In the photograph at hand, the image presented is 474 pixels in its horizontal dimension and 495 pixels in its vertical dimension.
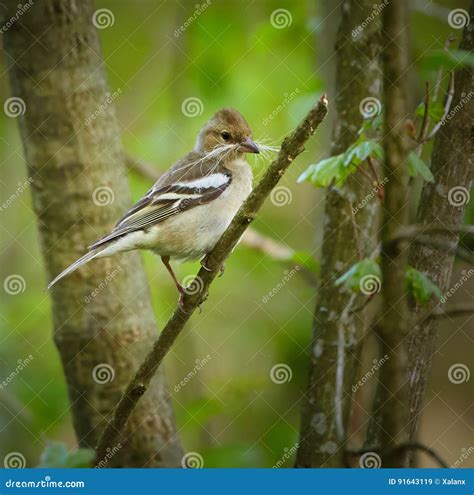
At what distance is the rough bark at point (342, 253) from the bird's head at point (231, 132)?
25.0 inches

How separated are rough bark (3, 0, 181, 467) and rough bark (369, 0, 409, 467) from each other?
2.01 m

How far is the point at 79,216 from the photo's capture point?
4.23 metres

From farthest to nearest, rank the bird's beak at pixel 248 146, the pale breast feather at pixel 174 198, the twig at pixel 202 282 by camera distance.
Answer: the bird's beak at pixel 248 146 → the pale breast feather at pixel 174 198 → the twig at pixel 202 282

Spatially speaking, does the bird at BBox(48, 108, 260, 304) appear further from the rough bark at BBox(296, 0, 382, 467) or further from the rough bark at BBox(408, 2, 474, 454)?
the rough bark at BBox(408, 2, 474, 454)

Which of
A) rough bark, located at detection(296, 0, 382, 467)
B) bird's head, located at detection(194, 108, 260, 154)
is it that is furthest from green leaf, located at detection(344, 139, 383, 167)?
bird's head, located at detection(194, 108, 260, 154)

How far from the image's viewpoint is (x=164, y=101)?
606 centimetres

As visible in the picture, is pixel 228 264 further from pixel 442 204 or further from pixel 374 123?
pixel 374 123

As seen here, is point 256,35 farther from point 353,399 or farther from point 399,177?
point 399,177

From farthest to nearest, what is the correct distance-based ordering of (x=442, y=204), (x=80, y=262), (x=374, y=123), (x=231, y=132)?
(x=231, y=132) < (x=80, y=262) < (x=442, y=204) < (x=374, y=123)

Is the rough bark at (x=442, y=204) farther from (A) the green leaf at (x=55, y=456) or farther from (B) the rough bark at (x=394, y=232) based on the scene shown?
(A) the green leaf at (x=55, y=456)

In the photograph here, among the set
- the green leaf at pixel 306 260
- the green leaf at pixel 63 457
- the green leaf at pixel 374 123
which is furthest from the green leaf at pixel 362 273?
the green leaf at pixel 63 457

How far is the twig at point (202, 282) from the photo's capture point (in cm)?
293

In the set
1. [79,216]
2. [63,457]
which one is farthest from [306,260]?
[63,457]

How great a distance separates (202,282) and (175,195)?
3.75 feet
